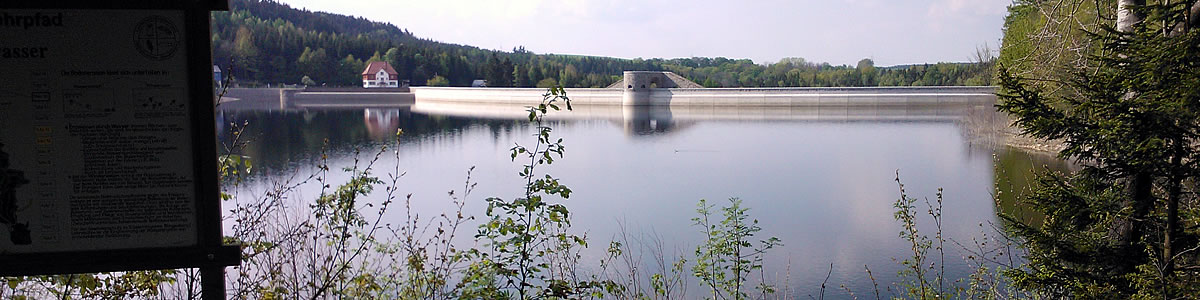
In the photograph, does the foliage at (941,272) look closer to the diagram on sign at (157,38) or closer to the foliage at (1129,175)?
the foliage at (1129,175)

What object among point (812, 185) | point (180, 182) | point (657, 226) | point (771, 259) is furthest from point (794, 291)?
point (812, 185)

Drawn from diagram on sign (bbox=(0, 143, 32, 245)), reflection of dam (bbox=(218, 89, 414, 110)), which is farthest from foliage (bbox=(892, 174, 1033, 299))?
reflection of dam (bbox=(218, 89, 414, 110))

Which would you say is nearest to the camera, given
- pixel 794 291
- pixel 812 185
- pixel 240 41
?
pixel 794 291

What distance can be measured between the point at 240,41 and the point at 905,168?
163ft

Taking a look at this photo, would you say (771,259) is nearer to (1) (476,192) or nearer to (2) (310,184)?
(1) (476,192)

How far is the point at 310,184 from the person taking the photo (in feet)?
31.2

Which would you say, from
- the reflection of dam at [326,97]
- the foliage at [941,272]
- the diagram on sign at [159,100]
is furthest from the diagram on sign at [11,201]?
the reflection of dam at [326,97]

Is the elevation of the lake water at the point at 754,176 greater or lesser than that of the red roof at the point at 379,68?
lesser

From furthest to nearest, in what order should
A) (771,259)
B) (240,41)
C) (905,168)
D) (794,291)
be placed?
(240,41), (905,168), (771,259), (794,291)

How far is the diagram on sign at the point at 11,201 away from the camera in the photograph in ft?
5.57

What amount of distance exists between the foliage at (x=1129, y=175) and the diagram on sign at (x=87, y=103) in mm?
2289

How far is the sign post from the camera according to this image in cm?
170

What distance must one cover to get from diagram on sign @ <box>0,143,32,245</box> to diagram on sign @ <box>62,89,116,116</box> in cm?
17

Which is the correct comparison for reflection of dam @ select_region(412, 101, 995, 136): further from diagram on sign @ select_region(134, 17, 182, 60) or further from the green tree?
diagram on sign @ select_region(134, 17, 182, 60)
